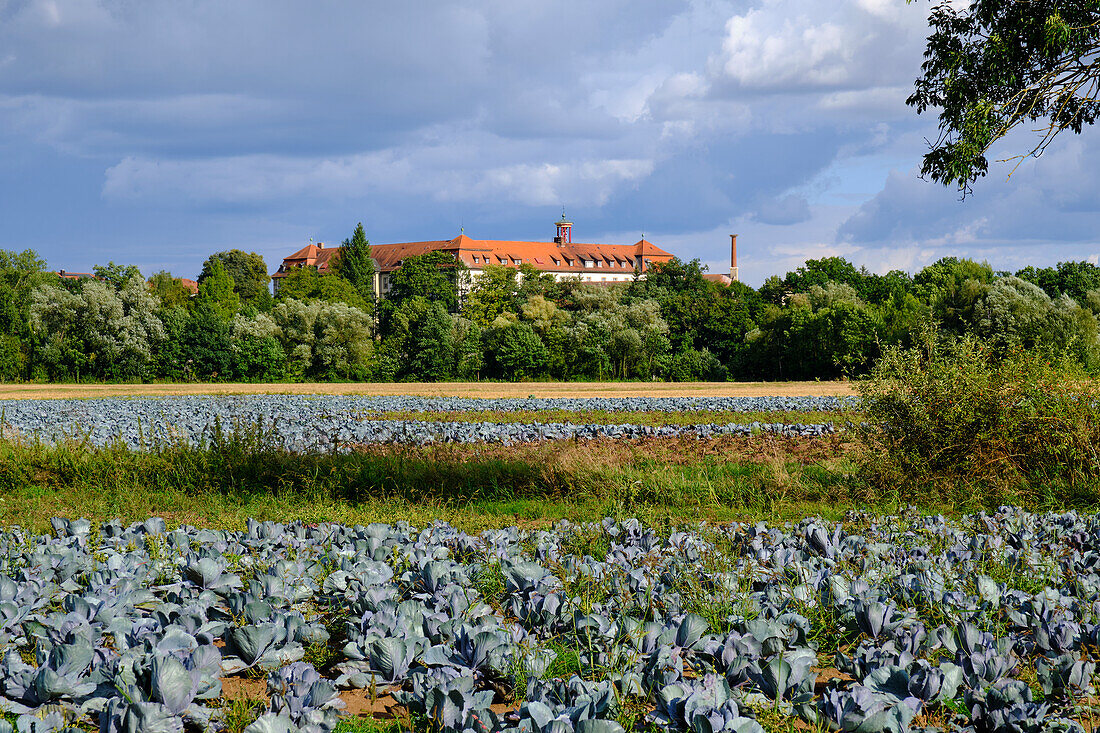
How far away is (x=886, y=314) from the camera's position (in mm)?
62469

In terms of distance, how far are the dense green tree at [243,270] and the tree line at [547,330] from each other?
28.1 metres

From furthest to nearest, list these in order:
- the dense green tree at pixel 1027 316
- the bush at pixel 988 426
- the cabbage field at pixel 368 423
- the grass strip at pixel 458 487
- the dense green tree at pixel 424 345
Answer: the dense green tree at pixel 424 345 → the dense green tree at pixel 1027 316 → the cabbage field at pixel 368 423 → the bush at pixel 988 426 → the grass strip at pixel 458 487

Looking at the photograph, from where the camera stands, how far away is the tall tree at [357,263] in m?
103

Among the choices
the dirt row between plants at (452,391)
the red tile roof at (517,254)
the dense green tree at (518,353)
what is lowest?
the dirt row between plants at (452,391)

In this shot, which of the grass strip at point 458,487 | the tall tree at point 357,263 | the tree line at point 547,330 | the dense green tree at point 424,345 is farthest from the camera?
the tall tree at point 357,263

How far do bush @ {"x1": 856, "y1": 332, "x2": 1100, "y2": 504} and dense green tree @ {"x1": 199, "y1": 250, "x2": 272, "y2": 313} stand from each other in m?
100

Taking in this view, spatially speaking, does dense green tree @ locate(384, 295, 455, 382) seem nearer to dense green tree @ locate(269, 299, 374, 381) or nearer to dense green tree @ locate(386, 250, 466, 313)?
dense green tree @ locate(269, 299, 374, 381)

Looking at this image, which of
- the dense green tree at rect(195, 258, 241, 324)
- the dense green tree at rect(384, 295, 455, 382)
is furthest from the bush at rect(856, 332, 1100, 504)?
the dense green tree at rect(195, 258, 241, 324)

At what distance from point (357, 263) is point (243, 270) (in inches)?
628

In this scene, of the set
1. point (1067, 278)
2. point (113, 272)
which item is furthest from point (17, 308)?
point (1067, 278)

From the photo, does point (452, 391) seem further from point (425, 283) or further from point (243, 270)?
point (243, 270)

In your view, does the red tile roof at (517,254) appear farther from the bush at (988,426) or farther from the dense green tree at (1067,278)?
the bush at (988,426)

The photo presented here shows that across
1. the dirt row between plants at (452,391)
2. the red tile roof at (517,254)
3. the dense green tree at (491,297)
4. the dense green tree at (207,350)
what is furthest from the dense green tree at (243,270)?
the dirt row between plants at (452,391)

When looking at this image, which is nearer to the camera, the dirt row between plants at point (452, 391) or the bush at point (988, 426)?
the bush at point (988, 426)
